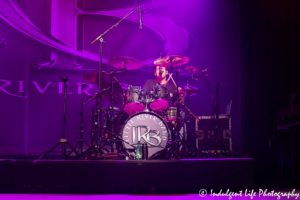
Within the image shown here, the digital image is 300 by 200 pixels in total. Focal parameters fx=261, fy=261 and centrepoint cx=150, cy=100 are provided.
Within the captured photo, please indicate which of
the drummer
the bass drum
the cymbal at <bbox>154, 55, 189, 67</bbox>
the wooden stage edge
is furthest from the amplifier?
the wooden stage edge

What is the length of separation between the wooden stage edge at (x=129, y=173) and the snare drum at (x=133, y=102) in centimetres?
195

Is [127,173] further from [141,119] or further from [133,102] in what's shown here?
[133,102]

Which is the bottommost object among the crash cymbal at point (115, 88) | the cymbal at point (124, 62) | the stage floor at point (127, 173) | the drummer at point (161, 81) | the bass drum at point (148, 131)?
the stage floor at point (127, 173)

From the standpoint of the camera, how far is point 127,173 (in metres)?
2.72

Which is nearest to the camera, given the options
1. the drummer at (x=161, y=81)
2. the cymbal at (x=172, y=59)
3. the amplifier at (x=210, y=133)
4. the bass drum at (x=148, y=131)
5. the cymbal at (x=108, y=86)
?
the cymbal at (x=108, y=86)

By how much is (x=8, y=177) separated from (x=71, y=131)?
9.71 ft

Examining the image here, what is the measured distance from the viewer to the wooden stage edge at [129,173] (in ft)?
8.87

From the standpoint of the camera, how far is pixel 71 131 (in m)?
5.67

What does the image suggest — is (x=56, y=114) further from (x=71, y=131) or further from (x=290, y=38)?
(x=290, y=38)

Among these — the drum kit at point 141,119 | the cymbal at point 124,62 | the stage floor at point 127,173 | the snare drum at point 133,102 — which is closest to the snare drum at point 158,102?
the drum kit at point 141,119

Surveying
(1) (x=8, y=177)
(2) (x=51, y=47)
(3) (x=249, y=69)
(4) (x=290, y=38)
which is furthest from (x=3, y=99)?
(4) (x=290, y=38)

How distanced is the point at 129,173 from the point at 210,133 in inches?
106

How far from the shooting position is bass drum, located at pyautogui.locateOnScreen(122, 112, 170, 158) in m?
4.27

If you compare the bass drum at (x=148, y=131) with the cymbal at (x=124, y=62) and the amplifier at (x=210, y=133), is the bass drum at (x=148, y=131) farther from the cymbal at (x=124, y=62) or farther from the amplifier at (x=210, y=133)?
the amplifier at (x=210, y=133)
